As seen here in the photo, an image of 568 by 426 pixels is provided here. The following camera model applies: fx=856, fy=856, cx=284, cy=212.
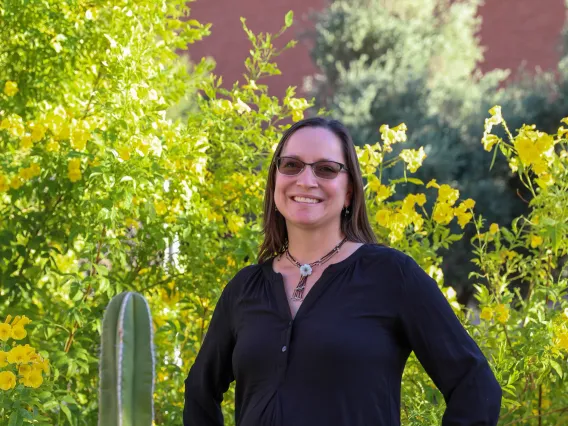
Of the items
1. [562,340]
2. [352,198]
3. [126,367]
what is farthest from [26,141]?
[562,340]

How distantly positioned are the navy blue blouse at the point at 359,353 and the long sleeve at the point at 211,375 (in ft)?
0.47

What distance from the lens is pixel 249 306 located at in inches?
74.9

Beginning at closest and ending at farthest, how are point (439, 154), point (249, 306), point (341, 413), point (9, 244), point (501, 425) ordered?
point (341, 413) < point (249, 306) < point (501, 425) < point (9, 244) < point (439, 154)

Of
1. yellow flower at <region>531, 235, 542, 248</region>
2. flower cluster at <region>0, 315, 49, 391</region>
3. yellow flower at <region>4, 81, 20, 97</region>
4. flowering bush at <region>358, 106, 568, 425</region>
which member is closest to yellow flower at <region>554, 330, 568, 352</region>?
flowering bush at <region>358, 106, 568, 425</region>

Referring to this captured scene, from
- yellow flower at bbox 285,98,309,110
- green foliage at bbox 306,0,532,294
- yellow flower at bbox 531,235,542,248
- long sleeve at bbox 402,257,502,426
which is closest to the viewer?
long sleeve at bbox 402,257,502,426

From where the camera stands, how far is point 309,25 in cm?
1805

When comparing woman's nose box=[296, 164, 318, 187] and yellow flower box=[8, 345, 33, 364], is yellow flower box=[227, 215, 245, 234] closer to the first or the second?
yellow flower box=[8, 345, 33, 364]

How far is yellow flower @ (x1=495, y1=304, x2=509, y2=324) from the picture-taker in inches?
111

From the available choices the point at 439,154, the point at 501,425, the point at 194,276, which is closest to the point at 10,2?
the point at 194,276

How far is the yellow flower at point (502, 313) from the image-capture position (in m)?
2.82

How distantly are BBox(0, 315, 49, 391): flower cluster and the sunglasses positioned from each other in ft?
3.43

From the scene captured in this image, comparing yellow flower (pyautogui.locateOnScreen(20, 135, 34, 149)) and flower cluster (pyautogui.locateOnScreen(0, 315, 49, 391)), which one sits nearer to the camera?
flower cluster (pyautogui.locateOnScreen(0, 315, 49, 391))

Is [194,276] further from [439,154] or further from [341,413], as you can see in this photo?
[439,154]

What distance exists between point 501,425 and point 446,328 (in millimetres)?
1392
